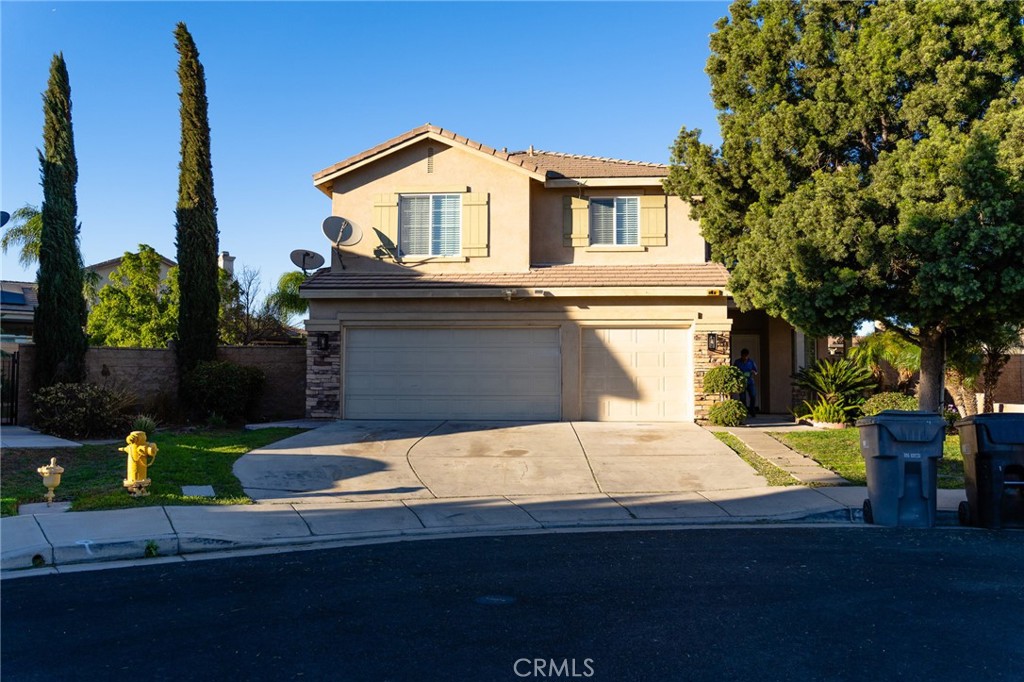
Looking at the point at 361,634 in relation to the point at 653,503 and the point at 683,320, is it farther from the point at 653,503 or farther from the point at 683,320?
the point at 683,320

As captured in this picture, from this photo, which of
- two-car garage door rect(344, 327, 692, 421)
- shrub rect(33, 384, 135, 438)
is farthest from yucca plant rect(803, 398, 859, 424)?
shrub rect(33, 384, 135, 438)

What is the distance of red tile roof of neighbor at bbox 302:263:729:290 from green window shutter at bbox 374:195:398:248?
85 centimetres

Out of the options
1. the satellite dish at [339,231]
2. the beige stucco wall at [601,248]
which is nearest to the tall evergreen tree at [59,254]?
the satellite dish at [339,231]

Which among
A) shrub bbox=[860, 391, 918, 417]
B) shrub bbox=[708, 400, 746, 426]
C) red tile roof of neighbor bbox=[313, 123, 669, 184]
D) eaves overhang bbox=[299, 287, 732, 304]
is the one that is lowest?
shrub bbox=[708, 400, 746, 426]

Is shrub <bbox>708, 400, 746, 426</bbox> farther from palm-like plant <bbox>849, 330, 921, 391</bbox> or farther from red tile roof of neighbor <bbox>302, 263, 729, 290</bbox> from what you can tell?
palm-like plant <bbox>849, 330, 921, 391</bbox>

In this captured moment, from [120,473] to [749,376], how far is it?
1266 centimetres

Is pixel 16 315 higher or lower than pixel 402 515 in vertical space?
higher

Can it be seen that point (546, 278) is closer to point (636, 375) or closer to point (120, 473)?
point (636, 375)

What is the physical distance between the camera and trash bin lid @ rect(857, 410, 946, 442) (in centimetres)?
918

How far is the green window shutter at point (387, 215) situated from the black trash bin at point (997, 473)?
12347mm

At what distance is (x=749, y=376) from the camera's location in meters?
18.3

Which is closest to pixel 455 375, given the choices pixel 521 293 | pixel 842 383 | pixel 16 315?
pixel 521 293

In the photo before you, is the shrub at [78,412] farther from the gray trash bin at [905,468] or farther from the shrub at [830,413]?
the shrub at [830,413]

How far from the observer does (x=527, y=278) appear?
1747 centimetres
